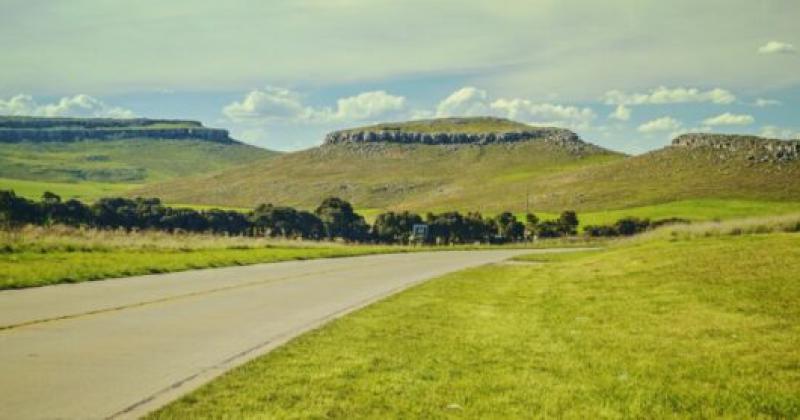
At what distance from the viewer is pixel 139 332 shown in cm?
1227

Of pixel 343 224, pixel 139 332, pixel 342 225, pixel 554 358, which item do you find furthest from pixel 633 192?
pixel 139 332

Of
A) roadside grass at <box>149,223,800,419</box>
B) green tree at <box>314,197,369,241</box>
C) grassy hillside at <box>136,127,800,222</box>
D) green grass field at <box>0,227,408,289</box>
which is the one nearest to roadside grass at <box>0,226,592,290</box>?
green grass field at <box>0,227,408,289</box>

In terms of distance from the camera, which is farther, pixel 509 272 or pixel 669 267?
pixel 509 272

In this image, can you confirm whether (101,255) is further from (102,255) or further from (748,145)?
(748,145)

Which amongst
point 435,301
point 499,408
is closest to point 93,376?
point 499,408

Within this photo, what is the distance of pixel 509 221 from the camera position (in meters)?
90.0

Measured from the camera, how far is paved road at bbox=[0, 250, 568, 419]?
8.05 meters

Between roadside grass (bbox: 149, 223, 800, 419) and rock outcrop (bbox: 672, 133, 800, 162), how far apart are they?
135430mm

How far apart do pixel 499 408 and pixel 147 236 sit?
93.4 feet

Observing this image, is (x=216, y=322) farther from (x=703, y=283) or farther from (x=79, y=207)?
(x=79, y=207)

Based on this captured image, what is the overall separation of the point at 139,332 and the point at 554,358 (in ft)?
20.8

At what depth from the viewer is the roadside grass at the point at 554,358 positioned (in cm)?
791

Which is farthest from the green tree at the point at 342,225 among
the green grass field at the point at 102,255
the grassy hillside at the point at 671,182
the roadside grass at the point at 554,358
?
the roadside grass at the point at 554,358

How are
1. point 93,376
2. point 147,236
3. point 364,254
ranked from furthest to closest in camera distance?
point 364,254, point 147,236, point 93,376
